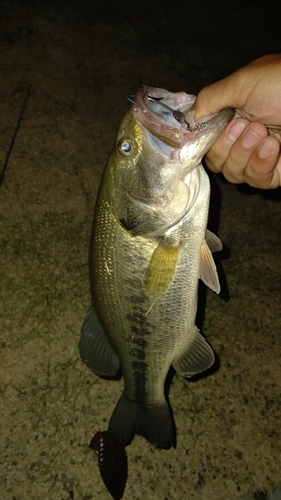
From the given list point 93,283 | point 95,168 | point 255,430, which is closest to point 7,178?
point 95,168

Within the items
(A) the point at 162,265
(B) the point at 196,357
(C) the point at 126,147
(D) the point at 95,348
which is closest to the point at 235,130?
(C) the point at 126,147

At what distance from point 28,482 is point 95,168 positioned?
2255 mm

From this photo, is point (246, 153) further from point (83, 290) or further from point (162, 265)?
point (83, 290)

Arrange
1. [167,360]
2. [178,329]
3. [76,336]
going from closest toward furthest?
[178,329]
[167,360]
[76,336]

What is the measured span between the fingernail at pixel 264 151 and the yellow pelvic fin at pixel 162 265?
59 centimetres

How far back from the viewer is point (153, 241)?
1.53 m

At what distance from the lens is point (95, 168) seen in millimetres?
3314

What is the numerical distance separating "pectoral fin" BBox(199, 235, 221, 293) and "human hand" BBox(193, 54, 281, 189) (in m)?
0.51

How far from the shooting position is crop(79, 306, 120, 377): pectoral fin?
1.84m

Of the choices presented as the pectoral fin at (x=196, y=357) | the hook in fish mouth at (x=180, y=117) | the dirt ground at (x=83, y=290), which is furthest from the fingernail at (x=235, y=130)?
the dirt ground at (x=83, y=290)

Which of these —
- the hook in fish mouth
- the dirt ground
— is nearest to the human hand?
the hook in fish mouth

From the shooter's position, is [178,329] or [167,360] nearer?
[178,329]

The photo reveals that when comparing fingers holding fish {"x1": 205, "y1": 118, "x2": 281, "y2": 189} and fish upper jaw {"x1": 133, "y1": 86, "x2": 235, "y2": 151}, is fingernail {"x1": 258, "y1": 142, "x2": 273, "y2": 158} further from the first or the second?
fish upper jaw {"x1": 133, "y1": 86, "x2": 235, "y2": 151}

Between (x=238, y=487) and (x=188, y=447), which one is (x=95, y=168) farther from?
(x=238, y=487)
